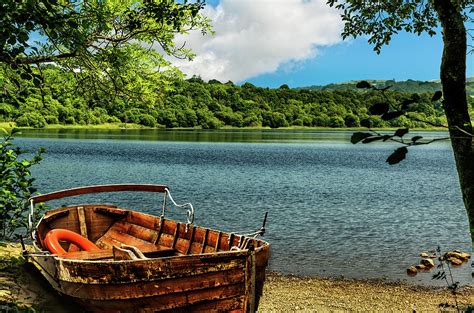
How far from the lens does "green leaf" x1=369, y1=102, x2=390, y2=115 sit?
2.84m

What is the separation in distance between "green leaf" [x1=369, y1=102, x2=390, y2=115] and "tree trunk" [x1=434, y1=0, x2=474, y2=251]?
11.6 ft

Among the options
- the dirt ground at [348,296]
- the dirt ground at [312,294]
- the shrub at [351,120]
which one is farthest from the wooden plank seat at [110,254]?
the shrub at [351,120]

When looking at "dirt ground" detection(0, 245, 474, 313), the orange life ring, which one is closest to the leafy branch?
"dirt ground" detection(0, 245, 474, 313)

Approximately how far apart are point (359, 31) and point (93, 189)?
8.13 metres

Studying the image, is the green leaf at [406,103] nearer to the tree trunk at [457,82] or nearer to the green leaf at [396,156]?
the green leaf at [396,156]

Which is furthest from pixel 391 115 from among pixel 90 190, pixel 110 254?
pixel 90 190

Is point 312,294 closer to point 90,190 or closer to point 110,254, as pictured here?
point 110,254

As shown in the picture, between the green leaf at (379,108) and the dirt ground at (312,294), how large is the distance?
8548 mm

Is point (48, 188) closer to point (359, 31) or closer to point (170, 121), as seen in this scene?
point (359, 31)

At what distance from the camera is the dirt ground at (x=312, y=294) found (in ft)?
33.3

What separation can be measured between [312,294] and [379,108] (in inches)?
453

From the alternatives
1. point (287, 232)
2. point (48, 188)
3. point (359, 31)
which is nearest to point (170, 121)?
point (48, 188)

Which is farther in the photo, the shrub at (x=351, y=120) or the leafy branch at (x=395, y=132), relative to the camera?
the shrub at (x=351, y=120)

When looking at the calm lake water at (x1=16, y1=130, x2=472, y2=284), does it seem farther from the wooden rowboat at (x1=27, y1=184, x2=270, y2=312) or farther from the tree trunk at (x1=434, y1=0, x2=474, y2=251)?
the tree trunk at (x1=434, y1=0, x2=474, y2=251)
